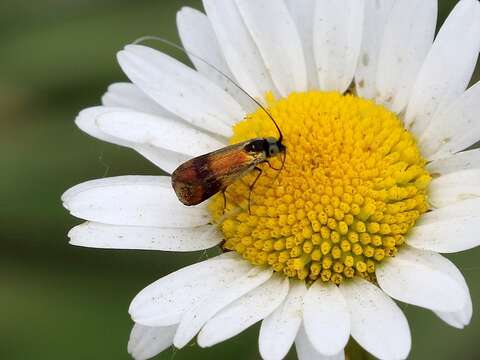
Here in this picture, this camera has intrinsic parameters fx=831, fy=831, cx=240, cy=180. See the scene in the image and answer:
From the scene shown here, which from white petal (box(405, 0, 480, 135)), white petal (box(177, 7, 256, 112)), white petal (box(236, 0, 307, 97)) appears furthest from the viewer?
white petal (box(177, 7, 256, 112))

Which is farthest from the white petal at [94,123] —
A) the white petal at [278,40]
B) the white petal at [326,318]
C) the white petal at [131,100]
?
the white petal at [326,318]

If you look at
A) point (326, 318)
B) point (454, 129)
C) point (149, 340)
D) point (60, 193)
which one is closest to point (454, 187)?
point (454, 129)

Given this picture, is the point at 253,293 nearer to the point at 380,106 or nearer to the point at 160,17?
the point at 380,106

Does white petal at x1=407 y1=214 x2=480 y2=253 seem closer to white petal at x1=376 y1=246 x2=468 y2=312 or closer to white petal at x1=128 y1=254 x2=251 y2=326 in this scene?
white petal at x1=376 y1=246 x2=468 y2=312

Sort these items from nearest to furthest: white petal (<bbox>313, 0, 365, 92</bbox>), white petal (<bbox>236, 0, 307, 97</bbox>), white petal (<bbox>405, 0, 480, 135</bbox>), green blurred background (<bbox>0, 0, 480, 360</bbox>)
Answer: white petal (<bbox>405, 0, 480, 135</bbox>) < white petal (<bbox>313, 0, 365, 92</bbox>) < white petal (<bbox>236, 0, 307, 97</bbox>) < green blurred background (<bbox>0, 0, 480, 360</bbox>)

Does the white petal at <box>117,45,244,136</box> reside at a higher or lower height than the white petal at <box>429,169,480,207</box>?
higher

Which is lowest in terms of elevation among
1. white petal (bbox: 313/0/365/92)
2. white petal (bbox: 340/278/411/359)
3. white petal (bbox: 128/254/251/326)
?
white petal (bbox: 340/278/411/359)

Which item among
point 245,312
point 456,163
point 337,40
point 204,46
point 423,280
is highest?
point 204,46

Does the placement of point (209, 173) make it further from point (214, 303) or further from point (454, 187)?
point (454, 187)

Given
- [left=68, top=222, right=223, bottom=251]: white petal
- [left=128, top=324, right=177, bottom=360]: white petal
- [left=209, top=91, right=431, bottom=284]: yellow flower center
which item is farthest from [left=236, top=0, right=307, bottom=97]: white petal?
[left=128, top=324, right=177, bottom=360]: white petal

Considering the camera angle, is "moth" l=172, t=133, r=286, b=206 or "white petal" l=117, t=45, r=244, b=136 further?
"white petal" l=117, t=45, r=244, b=136
